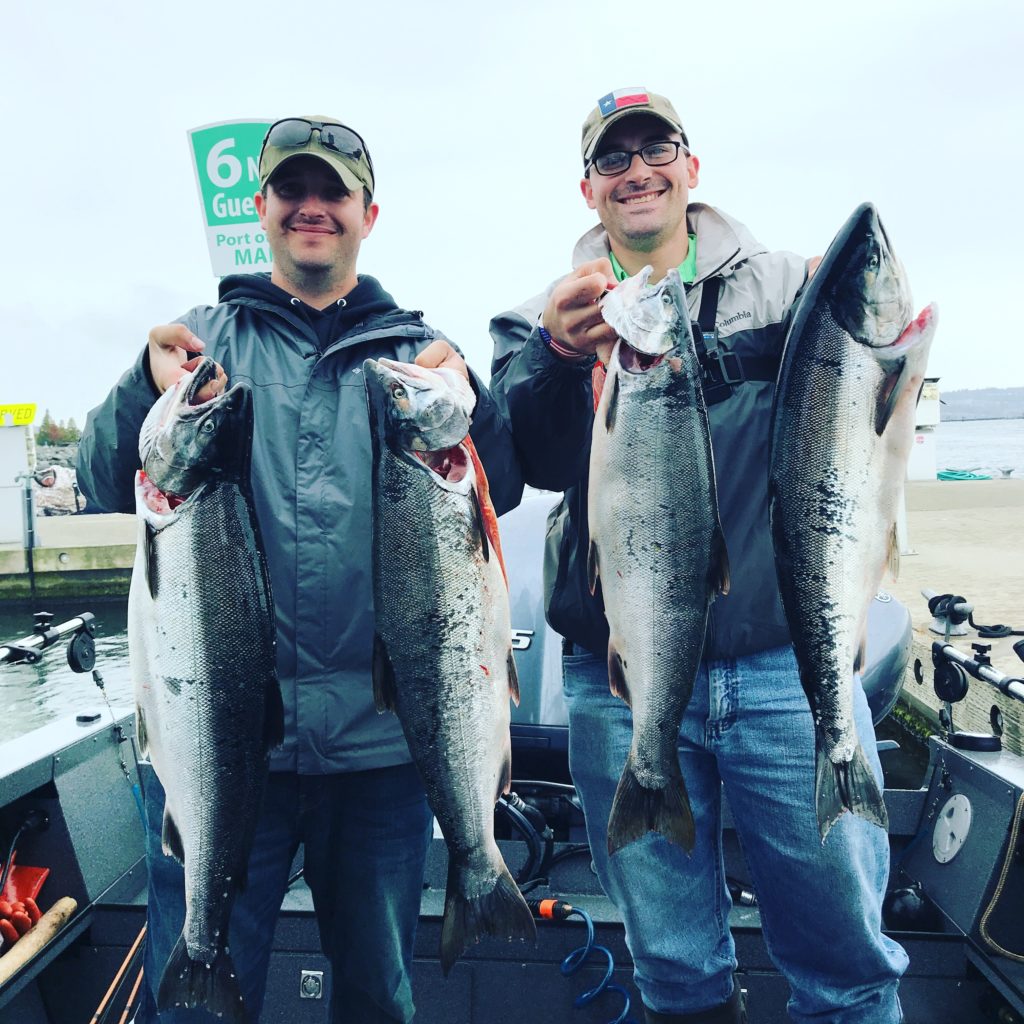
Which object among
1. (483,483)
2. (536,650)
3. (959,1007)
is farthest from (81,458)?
(959,1007)

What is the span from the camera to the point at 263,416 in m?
2.62

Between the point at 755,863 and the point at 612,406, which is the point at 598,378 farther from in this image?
the point at 755,863

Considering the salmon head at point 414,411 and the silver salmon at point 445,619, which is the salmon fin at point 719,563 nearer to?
the silver salmon at point 445,619

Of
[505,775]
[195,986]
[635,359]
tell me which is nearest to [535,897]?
[505,775]

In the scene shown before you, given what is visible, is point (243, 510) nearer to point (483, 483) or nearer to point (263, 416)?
point (263, 416)

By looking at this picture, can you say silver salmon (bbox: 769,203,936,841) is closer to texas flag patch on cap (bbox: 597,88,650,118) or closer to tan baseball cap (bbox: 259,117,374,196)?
texas flag patch on cap (bbox: 597,88,650,118)

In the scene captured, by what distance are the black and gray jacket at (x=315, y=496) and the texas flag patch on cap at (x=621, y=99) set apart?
96cm

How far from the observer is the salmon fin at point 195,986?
221 centimetres

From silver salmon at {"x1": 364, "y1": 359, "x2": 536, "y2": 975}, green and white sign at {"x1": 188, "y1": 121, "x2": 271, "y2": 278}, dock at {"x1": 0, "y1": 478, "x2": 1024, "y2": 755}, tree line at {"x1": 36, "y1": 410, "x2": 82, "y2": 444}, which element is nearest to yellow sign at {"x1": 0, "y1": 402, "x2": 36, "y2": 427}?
dock at {"x1": 0, "y1": 478, "x2": 1024, "y2": 755}

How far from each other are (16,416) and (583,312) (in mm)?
22799

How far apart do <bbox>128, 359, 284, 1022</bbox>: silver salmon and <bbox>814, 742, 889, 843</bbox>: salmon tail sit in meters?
1.49

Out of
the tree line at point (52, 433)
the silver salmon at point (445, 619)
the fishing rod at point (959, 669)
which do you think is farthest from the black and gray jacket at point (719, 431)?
the tree line at point (52, 433)

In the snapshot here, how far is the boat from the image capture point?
347cm

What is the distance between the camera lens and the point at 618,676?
7.82ft
